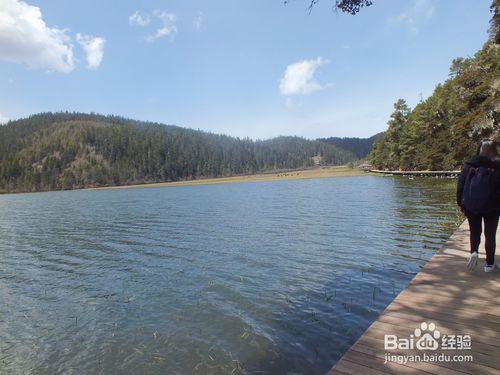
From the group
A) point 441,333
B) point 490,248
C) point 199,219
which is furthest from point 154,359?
point 199,219

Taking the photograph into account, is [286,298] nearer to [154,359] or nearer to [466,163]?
[154,359]

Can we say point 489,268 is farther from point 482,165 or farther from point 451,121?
point 451,121

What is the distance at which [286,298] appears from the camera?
10.5 m

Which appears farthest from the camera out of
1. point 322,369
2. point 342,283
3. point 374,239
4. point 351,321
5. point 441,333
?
point 374,239

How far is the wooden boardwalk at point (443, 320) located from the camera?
4.38 meters

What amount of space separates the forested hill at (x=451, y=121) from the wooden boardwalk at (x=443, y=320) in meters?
34.0

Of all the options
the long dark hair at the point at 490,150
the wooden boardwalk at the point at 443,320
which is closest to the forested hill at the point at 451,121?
the long dark hair at the point at 490,150

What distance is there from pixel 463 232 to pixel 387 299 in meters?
5.02

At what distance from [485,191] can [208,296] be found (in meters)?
8.82

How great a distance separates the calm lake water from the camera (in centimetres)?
768

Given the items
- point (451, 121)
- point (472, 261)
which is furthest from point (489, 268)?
point (451, 121)

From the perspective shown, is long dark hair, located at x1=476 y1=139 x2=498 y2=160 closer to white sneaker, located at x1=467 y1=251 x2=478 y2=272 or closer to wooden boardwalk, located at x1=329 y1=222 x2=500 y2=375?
white sneaker, located at x1=467 y1=251 x2=478 y2=272

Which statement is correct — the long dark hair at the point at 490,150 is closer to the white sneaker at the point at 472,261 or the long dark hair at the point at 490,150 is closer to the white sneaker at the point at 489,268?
the white sneaker at the point at 472,261

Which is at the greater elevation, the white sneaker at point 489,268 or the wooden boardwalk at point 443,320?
the white sneaker at point 489,268
